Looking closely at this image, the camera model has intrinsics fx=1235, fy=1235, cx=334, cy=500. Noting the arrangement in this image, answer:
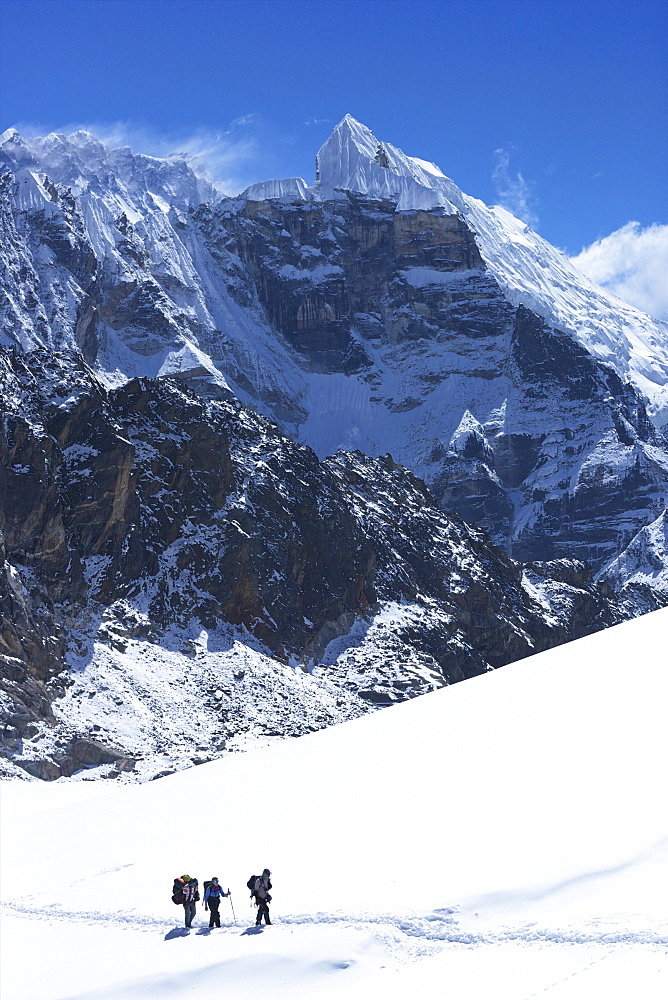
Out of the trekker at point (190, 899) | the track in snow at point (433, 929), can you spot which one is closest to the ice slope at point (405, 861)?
the track in snow at point (433, 929)

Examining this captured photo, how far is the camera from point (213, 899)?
27.8m

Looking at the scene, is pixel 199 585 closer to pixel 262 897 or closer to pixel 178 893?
pixel 178 893

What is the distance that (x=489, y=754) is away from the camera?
35.0 metres

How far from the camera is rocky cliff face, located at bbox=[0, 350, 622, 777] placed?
106 metres

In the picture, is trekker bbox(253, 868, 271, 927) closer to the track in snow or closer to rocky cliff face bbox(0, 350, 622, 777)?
the track in snow

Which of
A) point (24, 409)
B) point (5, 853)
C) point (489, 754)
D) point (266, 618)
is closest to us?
point (489, 754)

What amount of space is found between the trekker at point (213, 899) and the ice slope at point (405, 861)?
43 centimetres

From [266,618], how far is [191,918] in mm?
108531

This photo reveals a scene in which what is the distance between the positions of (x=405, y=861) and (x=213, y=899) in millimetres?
4433

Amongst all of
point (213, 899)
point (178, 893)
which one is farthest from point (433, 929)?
point (178, 893)

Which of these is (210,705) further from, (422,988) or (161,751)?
(422,988)

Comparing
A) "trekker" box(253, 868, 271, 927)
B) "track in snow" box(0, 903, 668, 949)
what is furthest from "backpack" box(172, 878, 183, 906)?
"trekker" box(253, 868, 271, 927)

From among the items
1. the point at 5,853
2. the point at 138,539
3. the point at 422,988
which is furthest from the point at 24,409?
the point at 422,988

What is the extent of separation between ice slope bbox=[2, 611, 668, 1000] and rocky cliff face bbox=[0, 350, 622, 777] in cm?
5508
